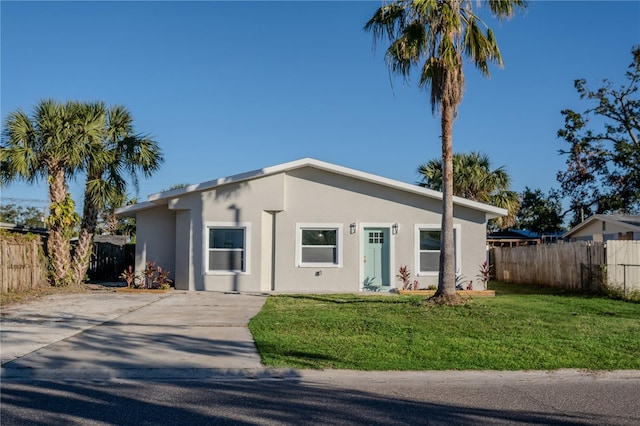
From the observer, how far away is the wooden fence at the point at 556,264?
754 inches

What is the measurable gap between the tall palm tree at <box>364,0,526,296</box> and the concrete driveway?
5369mm

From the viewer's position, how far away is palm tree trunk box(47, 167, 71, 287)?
19672 mm

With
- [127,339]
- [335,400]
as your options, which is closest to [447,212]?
[127,339]

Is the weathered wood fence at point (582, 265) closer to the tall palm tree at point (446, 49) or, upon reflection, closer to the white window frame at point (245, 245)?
the tall palm tree at point (446, 49)

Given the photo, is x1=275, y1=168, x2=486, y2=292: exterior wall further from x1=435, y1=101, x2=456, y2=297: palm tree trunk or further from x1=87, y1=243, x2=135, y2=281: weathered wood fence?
x1=87, y1=243, x2=135, y2=281: weathered wood fence

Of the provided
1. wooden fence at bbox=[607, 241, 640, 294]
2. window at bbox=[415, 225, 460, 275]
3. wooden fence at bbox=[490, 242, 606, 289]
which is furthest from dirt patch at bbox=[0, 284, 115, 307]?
wooden fence at bbox=[607, 241, 640, 294]

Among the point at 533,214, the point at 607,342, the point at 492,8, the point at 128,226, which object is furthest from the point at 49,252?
the point at 533,214

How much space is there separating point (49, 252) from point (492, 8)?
15.8 meters

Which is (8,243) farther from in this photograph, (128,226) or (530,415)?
(128,226)

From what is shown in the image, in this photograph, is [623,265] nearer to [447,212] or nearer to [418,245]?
[418,245]

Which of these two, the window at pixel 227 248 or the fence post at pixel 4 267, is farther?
the window at pixel 227 248

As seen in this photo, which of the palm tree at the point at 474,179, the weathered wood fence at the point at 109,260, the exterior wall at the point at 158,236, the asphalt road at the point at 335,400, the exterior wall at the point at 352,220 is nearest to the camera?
the asphalt road at the point at 335,400

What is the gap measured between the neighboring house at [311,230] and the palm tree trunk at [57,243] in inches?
98.8

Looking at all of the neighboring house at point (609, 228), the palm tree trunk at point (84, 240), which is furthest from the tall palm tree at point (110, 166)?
the neighboring house at point (609, 228)
